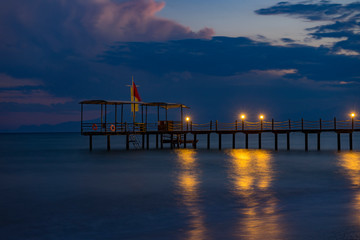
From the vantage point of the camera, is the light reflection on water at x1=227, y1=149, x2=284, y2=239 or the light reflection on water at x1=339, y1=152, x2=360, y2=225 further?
the light reflection on water at x1=339, y1=152, x2=360, y2=225

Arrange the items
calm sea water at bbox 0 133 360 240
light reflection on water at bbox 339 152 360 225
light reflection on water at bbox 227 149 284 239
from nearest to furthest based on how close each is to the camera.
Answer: light reflection on water at bbox 227 149 284 239
calm sea water at bbox 0 133 360 240
light reflection on water at bbox 339 152 360 225

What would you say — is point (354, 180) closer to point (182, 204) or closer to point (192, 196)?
point (192, 196)

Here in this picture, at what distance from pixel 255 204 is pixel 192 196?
10.3 ft

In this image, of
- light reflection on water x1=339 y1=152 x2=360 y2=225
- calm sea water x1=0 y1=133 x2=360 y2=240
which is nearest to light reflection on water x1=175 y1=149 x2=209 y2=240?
calm sea water x1=0 y1=133 x2=360 y2=240

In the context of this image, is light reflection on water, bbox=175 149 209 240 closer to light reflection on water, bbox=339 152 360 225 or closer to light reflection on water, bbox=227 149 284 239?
light reflection on water, bbox=227 149 284 239

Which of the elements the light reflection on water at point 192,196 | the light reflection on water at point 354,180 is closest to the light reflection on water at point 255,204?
the light reflection on water at point 192,196

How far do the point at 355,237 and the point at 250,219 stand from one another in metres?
3.61

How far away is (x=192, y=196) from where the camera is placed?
742 inches

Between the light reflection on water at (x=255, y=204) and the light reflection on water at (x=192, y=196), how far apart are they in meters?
1.18

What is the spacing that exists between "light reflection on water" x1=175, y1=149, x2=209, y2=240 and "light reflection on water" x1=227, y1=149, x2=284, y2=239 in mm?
1184

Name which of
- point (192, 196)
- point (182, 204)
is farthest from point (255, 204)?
point (192, 196)

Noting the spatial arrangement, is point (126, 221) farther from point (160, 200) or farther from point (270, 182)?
point (270, 182)

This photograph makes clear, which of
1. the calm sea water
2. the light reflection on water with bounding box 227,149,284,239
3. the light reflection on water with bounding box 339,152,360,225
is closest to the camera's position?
the light reflection on water with bounding box 227,149,284,239

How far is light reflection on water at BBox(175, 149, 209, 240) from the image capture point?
1254 centimetres
